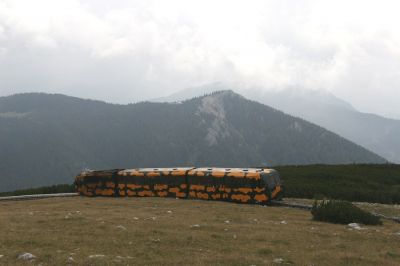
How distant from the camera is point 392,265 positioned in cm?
1152

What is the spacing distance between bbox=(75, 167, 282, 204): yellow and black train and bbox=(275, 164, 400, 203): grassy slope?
515cm

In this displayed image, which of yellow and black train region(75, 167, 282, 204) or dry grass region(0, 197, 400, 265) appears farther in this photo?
yellow and black train region(75, 167, 282, 204)

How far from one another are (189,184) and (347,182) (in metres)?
20.7

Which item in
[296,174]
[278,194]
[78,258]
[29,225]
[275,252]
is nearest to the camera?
[78,258]

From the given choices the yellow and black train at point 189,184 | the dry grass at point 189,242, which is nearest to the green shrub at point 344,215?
the dry grass at point 189,242

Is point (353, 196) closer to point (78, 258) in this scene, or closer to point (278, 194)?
point (278, 194)

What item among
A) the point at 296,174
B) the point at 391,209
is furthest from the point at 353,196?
the point at 296,174

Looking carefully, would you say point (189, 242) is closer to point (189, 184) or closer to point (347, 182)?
point (189, 184)

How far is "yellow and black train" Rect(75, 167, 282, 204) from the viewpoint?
32.1m

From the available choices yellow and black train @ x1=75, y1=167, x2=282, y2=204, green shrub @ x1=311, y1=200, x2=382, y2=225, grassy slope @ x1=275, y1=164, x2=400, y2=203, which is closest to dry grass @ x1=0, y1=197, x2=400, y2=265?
green shrub @ x1=311, y1=200, x2=382, y2=225

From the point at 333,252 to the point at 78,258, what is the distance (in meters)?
7.21

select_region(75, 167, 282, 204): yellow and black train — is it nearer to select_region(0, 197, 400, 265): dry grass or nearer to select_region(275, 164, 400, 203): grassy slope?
select_region(275, 164, 400, 203): grassy slope

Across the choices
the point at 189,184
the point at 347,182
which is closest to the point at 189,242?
the point at 189,184

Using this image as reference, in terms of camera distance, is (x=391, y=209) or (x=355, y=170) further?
(x=355, y=170)
